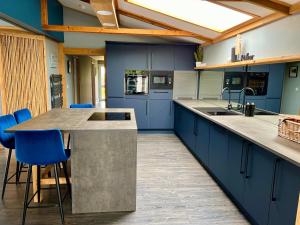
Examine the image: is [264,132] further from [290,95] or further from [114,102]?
[114,102]

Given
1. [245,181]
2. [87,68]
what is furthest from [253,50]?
[87,68]

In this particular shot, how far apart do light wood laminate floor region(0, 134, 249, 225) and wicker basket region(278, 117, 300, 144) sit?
965 millimetres

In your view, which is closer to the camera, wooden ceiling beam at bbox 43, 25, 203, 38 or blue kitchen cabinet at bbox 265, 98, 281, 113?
blue kitchen cabinet at bbox 265, 98, 281, 113

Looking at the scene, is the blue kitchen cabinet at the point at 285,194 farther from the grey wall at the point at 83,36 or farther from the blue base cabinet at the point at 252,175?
the grey wall at the point at 83,36

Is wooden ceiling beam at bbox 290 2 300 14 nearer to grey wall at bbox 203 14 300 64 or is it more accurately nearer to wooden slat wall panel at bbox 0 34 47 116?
grey wall at bbox 203 14 300 64

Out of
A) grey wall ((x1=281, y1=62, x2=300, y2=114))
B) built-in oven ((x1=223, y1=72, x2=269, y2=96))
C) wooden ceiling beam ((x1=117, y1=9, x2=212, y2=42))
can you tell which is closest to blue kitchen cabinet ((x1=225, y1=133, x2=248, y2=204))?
grey wall ((x1=281, y1=62, x2=300, y2=114))

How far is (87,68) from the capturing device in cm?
881

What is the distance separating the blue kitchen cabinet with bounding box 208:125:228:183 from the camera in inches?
108

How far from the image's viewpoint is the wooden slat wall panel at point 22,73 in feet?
13.6

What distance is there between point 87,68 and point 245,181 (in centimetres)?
779

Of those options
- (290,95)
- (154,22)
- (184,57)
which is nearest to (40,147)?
(290,95)

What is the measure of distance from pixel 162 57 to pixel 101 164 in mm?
3690

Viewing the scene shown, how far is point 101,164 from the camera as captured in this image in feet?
7.40

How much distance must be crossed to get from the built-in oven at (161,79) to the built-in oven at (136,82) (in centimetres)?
14
